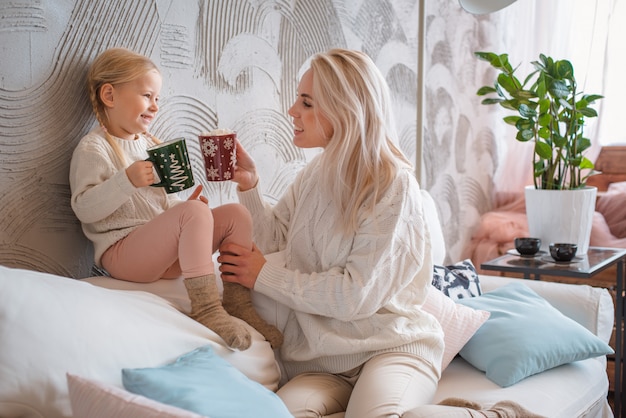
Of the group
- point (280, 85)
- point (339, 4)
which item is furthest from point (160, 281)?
point (339, 4)

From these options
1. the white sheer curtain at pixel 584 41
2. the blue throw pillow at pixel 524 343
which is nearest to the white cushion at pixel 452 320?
the blue throw pillow at pixel 524 343

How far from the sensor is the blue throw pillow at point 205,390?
115cm

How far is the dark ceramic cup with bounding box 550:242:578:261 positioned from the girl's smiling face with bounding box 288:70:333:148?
1286mm

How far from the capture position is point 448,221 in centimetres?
345

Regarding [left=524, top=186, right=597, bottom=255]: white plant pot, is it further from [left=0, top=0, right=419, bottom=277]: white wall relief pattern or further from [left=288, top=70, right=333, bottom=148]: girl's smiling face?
[left=288, top=70, right=333, bottom=148]: girl's smiling face

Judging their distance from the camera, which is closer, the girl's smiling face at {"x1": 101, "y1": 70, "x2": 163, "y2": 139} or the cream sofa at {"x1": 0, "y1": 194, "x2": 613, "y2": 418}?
the cream sofa at {"x1": 0, "y1": 194, "x2": 613, "y2": 418}

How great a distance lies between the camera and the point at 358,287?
5.21ft

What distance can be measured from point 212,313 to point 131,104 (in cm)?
51

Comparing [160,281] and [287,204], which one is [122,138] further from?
[287,204]

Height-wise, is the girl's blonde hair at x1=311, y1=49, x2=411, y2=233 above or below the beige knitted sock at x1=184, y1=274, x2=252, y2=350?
above

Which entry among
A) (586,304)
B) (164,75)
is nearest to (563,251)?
(586,304)

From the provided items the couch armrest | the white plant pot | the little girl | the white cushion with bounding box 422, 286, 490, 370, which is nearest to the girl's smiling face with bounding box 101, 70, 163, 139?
the little girl

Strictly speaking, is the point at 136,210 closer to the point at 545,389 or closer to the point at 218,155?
the point at 218,155

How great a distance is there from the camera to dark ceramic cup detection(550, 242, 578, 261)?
8.61ft
